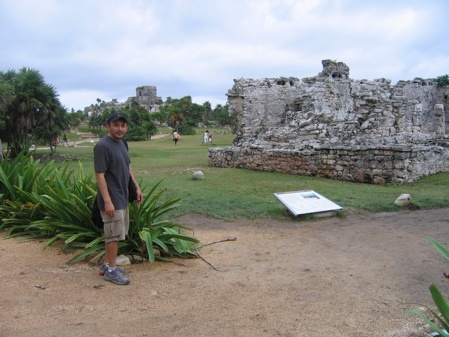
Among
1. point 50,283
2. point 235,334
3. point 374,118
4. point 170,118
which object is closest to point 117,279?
point 50,283

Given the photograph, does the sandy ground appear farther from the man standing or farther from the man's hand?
the man's hand

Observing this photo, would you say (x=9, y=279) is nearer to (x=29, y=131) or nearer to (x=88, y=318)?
(x=88, y=318)

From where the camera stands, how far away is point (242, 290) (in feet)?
11.9

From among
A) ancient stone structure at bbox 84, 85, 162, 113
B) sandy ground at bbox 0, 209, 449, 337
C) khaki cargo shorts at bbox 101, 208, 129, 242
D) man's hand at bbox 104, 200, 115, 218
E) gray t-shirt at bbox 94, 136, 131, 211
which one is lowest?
sandy ground at bbox 0, 209, 449, 337

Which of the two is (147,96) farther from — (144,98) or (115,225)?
(115,225)

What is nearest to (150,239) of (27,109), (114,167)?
(114,167)

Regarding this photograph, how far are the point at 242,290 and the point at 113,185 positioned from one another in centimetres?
152

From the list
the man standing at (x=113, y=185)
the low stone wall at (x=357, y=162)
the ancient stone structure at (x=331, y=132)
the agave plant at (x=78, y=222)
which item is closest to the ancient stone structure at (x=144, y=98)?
the ancient stone structure at (x=331, y=132)

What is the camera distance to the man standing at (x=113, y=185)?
364 centimetres

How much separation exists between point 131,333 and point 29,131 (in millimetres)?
18618

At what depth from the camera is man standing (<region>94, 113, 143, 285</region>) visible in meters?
3.64

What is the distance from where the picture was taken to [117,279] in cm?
371

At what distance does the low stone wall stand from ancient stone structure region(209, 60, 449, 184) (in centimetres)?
2

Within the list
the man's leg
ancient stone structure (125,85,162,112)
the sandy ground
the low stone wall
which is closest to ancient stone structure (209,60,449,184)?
the low stone wall
